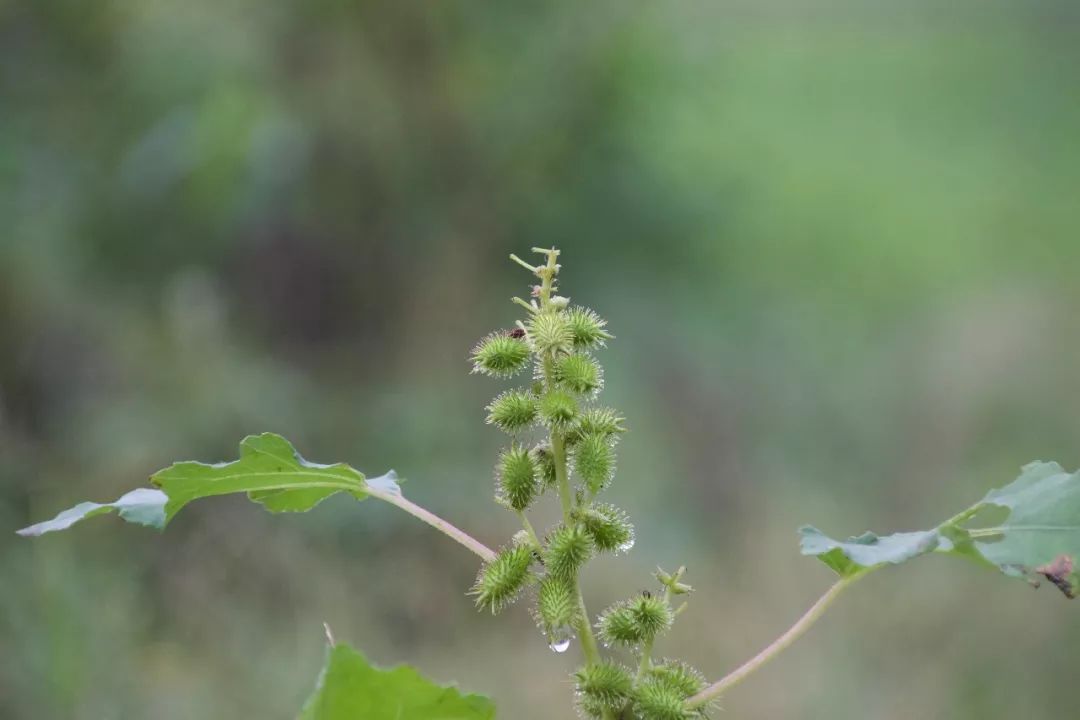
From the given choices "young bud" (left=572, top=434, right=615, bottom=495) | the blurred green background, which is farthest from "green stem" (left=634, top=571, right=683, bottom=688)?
the blurred green background

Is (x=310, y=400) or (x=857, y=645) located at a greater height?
(x=310, y=400)

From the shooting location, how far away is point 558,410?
920mm

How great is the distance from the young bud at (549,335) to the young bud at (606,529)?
0.46 ft

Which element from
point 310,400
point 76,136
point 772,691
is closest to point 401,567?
point 310,400

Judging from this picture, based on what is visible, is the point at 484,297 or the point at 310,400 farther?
the point at 484,297

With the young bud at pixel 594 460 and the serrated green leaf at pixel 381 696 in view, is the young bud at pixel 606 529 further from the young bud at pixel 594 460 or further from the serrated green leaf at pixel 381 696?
the serrated green leaf at pixel 381 696

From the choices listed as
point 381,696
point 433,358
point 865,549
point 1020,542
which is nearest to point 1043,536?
point 1020,542

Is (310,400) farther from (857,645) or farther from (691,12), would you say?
(691,12)

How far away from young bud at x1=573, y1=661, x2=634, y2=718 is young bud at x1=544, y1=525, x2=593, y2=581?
0.08 meters

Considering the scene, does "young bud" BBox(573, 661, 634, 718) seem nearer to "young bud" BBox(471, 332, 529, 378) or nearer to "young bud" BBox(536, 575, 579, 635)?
"young bud" BBox(536, 575, 579, 635)

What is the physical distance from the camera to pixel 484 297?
4930 mm

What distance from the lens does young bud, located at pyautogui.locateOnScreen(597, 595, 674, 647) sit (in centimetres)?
97

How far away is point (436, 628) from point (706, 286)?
2.49m

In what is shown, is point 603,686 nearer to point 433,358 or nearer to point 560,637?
point 560,637
